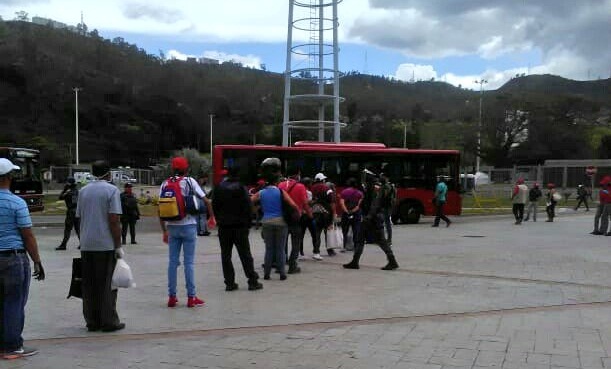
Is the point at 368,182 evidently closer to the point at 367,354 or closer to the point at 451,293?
the point at 451,293

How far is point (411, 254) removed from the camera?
12602 millimetres

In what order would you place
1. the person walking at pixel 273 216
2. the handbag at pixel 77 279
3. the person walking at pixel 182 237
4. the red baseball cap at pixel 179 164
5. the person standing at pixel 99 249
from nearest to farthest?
the person standing at pixel 99 249 → the handbag at pixel 77 279 → the person walking at pixel 182 237 → the red baseball cap at pixel 179 164 → the person walking at pixel 273 216

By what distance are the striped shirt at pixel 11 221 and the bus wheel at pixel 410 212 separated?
18093 millimetres

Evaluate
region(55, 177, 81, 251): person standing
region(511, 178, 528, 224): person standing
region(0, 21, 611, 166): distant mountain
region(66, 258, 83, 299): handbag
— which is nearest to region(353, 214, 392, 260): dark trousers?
region(66, 258, 83, 299): handbag

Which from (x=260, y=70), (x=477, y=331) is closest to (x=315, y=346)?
(x=477, y=331)

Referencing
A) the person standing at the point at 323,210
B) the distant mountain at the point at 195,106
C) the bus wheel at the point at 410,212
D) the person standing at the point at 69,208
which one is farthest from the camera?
the distant mountain at the point at 195,106

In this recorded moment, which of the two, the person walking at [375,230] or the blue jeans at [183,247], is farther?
the person walking at [375,230]

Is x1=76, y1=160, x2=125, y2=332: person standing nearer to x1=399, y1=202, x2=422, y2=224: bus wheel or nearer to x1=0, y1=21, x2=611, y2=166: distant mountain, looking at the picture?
x1=399, y1=202, x2=422, y2=224: bus wheel

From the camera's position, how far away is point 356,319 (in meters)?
6.72

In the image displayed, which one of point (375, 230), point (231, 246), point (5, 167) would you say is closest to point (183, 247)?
point (231, 246)

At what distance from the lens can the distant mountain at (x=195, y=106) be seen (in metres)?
87.9

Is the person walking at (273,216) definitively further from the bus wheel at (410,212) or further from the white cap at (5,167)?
the bus wheel at (410,212)

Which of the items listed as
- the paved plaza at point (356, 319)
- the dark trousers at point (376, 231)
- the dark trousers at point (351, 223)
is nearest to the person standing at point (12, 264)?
the paved plaza at point (356, 319)

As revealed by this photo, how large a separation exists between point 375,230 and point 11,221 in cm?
618
